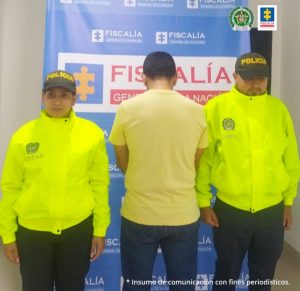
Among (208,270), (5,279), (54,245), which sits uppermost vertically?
(54,245)

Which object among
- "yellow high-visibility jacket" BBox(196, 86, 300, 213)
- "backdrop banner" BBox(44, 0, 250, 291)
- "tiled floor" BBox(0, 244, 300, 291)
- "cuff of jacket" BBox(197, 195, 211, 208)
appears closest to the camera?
"yellow high-visibility jacket" BBox(196, 86, 300, 213)

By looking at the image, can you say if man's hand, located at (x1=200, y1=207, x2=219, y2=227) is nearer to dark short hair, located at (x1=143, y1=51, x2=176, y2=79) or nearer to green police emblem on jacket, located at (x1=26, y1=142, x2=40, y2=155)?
dark short hair, located at (x1=143, y1=51, x2=176, y2=79)

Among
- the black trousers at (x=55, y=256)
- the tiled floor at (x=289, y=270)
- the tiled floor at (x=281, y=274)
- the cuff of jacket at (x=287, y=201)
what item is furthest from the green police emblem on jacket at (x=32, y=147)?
the tiled floor at (x=289, y=270)

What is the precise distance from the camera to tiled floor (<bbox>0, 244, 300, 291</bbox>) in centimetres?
240

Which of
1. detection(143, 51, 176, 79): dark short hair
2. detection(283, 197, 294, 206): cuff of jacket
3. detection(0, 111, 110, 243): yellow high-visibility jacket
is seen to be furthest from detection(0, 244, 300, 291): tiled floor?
detection(143, 51, 176, 79): dark short hair

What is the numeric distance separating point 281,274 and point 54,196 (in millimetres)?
1950

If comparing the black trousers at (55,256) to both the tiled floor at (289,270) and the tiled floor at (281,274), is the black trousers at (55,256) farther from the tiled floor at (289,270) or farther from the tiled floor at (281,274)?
the tiled floor at (289,270)

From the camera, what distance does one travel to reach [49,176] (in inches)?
56.2

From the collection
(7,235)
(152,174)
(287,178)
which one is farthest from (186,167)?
(7,235)

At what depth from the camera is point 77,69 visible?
2174 mm

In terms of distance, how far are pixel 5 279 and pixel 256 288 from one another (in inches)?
68.1

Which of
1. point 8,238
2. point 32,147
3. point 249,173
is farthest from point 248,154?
point 8,238

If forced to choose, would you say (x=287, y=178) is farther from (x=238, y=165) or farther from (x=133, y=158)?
(x=133, y=158)

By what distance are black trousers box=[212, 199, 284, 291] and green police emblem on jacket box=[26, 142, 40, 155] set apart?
90 centimetres
